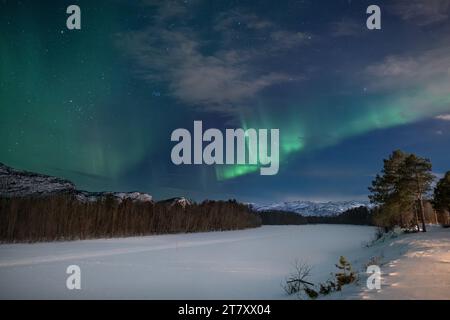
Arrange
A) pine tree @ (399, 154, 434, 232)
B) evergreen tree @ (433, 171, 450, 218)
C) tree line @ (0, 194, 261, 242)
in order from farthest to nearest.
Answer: tree line @ (0, 194, 261, 242), evergreen tree @ (433, 171, 450, 218), pine tree @ (399, 154, 434, 232)

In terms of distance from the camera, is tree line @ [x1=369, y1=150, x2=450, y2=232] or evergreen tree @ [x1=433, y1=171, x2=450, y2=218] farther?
evergreen tree @ [x1=433, y1=171, x2=450, y2=218]

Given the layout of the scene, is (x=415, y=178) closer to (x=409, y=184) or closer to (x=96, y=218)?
(x=409, y=184)

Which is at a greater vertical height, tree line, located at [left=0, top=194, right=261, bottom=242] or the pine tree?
the pine tree

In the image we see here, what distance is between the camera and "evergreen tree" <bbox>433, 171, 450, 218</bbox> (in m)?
43.0

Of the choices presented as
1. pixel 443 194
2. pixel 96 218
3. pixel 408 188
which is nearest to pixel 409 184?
pixel 408 188

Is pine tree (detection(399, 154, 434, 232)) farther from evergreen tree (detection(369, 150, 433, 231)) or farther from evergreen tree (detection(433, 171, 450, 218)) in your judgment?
evergreen tree (detection(433, 171, 450, 218))

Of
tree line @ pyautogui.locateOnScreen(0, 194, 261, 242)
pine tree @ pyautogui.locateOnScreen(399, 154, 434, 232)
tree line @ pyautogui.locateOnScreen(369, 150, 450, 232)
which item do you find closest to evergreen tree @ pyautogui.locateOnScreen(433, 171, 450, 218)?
tree line @ pyautogui.locateOnScreen(369, 150, 450, 232)

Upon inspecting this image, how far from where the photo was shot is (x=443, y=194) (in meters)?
44.0

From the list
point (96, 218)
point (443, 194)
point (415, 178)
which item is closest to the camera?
point (415, 178)

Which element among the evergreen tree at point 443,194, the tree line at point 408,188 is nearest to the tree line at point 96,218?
the tree line at point 408,188

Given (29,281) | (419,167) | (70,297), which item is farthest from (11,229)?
(419,167)
